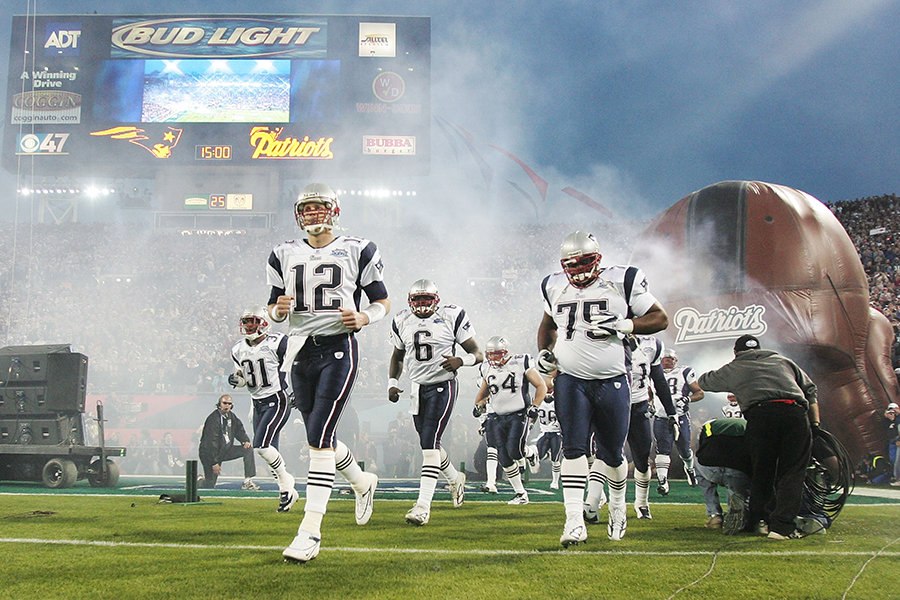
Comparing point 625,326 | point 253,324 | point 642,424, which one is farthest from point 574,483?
point 253,324

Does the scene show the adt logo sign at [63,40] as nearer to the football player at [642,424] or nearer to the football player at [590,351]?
the football player at [642,424]

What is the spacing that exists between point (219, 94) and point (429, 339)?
2536 centimetres

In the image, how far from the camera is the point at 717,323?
48.2 ft

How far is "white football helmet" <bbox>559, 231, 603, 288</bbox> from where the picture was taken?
493cm

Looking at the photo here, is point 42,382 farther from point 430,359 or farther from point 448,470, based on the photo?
point 430,359

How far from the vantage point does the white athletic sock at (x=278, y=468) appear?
A: 25.5ft

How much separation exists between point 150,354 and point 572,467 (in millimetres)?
22683

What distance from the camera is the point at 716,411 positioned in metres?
15.1

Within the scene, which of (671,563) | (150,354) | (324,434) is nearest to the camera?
(671,563)

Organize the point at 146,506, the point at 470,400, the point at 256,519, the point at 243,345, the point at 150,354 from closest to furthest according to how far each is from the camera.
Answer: the point at 256,519
the point at 146,506
the point at 243,345
the point at 470,400
the point at 150,354

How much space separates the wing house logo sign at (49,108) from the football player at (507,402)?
25536mm

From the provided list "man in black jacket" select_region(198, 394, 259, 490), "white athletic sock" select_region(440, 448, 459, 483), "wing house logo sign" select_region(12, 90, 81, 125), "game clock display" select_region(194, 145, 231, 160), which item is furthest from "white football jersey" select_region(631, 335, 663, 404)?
"wing house logo sign" select_region(12, 90, 81, 125)

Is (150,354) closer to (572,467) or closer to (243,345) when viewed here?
(243,345)

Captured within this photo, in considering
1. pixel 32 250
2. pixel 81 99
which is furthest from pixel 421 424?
pixel 32 250
